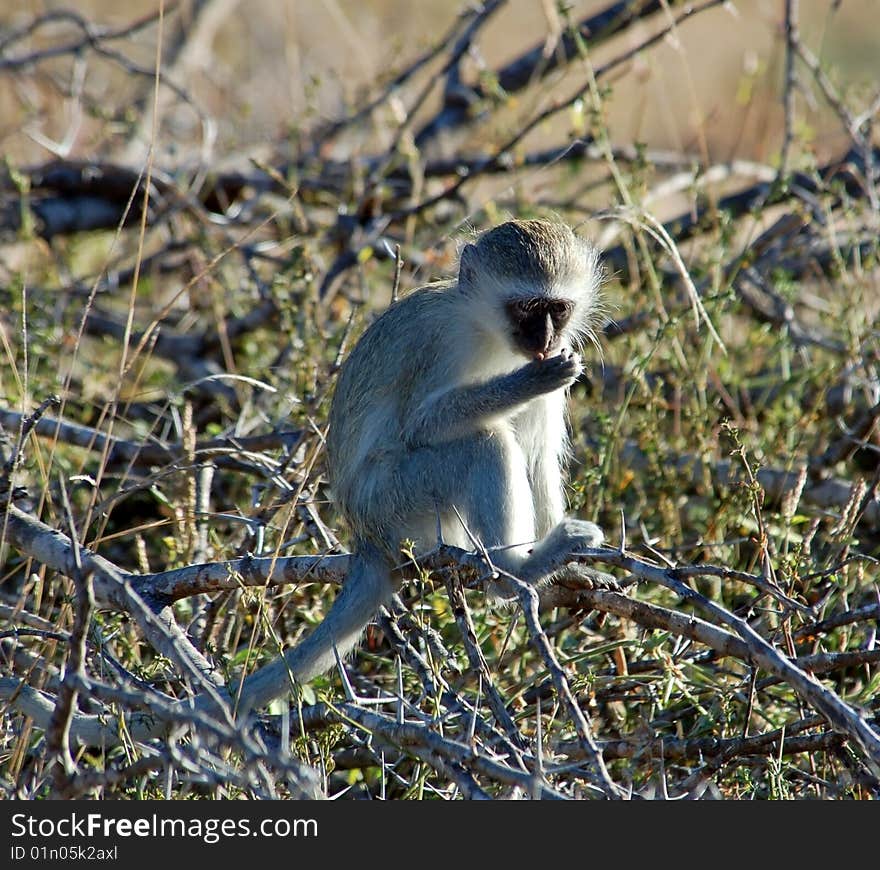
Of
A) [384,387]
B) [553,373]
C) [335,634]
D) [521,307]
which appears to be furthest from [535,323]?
[335,634]

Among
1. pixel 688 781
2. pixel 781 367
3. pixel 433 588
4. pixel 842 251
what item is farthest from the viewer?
pixel 842 251

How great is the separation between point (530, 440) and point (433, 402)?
0.46 m

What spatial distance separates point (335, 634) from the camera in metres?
3.48

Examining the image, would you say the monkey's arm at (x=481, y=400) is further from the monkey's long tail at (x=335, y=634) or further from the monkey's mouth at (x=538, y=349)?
the monkey's long tail at (x=335, y=634)

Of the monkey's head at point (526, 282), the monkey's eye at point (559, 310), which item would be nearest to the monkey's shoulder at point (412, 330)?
the monkey's head at point (526, 282)

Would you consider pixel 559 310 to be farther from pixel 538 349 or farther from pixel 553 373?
pixel 553 373

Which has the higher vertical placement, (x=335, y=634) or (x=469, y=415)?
(x=469, y=415)

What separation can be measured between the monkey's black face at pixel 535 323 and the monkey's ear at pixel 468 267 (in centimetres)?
19

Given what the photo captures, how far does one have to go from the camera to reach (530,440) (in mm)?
4215

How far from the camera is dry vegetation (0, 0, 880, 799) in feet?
10.1

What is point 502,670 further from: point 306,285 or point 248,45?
point 248,45

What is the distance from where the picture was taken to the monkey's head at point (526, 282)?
3896 mm

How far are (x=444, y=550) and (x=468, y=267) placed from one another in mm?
1144

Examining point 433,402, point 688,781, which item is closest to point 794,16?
point 433,402
